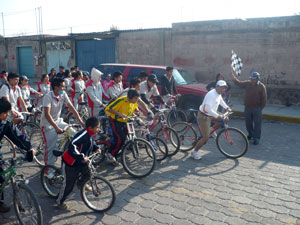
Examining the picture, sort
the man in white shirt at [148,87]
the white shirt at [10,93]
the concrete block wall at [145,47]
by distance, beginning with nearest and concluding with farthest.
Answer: the white shirt at [10,93]
the man in white shirt at [148,87]
the concrete block wall at [145,47]

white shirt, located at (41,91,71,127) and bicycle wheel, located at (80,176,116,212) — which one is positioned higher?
white shirt, located at (41,91,71,127)

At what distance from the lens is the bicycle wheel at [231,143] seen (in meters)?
6.57

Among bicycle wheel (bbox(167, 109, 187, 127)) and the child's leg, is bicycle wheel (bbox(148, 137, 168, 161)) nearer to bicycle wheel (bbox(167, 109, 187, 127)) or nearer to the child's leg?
the child's leg

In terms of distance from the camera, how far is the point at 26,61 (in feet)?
85.4

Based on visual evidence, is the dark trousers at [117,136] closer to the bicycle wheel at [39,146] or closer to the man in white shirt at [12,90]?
the bicycle wheel at [39,146]

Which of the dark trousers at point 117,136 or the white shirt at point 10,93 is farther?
the white shirt at point 10,93

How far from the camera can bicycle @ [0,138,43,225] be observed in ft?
11.7

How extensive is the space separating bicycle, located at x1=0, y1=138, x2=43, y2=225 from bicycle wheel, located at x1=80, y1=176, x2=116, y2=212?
79 cm

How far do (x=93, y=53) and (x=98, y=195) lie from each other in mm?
17380

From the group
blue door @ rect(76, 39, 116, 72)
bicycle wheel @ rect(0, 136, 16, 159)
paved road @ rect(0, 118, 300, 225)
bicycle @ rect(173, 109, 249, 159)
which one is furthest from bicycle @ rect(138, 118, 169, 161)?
blue door @ rect(76, 39, 116, 72)

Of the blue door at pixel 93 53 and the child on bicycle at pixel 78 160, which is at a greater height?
the blue door at pixel 93 53

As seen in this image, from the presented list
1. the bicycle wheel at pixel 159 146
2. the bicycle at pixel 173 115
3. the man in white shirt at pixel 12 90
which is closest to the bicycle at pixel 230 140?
the bicycle wheel at pixel 159 146

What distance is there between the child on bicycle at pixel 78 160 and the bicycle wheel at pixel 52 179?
311 millimetres

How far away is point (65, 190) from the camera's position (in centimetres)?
420
